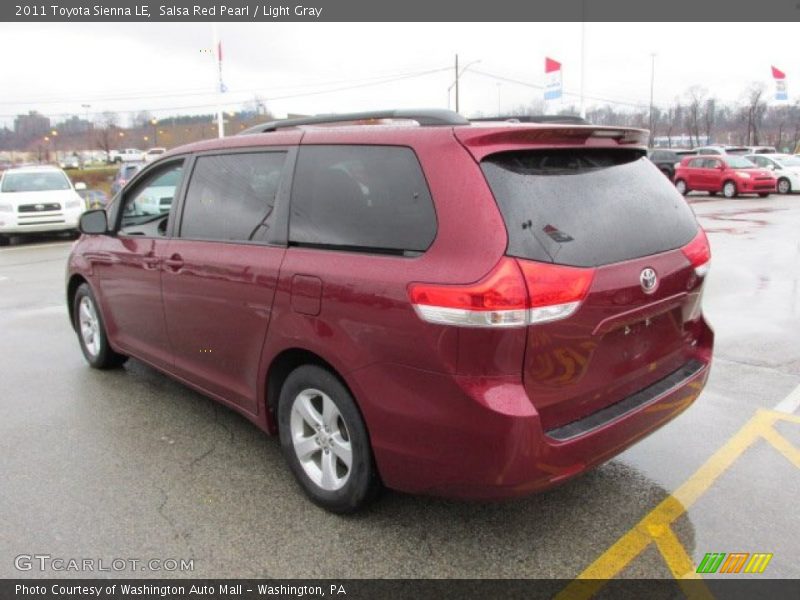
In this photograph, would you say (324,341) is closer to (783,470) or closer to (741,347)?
(783,470)

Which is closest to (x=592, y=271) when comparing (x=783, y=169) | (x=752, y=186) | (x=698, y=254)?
(x=698, y=254)

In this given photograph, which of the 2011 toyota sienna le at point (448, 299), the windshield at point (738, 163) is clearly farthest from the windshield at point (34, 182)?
the windshield at point (738, 163)

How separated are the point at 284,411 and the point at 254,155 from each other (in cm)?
140

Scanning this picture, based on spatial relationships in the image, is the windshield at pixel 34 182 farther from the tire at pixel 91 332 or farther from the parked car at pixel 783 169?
the parked car at pixel 783 169

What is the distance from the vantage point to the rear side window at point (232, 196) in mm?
3459

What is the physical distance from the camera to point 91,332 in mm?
5414

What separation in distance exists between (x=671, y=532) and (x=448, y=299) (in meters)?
1.58

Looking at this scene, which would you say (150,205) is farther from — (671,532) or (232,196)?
(671,532)

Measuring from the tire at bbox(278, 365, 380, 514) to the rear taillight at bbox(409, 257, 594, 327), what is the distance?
70 centimetres

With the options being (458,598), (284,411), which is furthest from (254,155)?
(458,598)

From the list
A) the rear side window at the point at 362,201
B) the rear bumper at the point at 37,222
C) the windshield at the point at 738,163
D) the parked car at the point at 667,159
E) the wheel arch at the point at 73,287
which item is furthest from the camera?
the parked car at the point at 667,159

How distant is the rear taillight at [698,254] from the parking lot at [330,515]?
1136 mm

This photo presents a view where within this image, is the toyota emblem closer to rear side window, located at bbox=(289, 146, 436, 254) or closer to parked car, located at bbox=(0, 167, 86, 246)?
rear side window, located at bbox=(289, 146, 436, 254)

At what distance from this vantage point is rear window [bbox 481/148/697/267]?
2564mm
